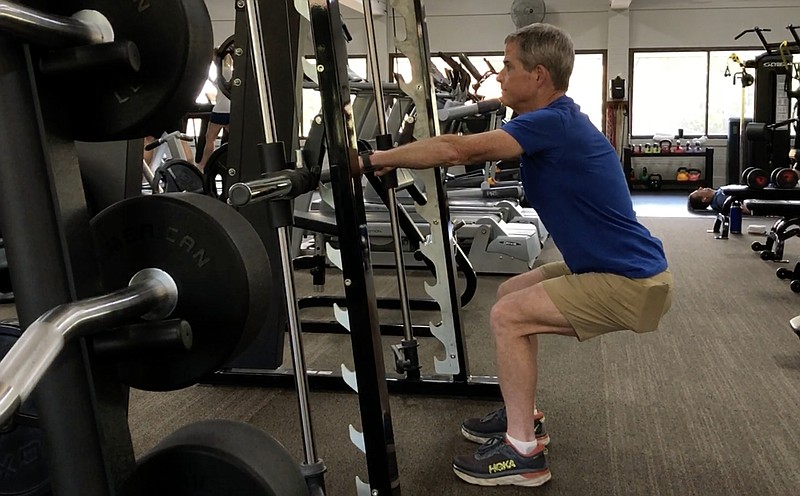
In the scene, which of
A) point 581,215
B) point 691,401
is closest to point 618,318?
point 581,215

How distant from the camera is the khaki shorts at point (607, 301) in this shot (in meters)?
1.99

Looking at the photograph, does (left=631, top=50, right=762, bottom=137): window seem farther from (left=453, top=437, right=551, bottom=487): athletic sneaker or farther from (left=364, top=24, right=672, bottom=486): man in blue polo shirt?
(left=453, top=437, right=551, bottom=487): athletic sneaker

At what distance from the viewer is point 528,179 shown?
82.3 inches

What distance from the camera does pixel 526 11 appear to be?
10.7m

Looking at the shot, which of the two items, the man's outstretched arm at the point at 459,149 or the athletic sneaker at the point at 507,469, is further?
the athletic sneaker at the point at 507,469

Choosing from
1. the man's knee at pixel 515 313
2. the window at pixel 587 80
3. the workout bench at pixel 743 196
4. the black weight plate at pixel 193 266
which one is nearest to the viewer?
the black weight plate at pixel 193 266

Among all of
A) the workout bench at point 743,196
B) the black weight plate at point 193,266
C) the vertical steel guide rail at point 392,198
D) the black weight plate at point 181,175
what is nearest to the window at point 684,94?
the workout bench at point 743,196

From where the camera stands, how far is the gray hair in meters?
2.05

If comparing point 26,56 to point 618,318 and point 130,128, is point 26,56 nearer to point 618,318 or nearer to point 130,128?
point 130,128

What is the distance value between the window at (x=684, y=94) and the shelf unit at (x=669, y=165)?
0.59 m

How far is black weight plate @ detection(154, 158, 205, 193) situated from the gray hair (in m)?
2.98

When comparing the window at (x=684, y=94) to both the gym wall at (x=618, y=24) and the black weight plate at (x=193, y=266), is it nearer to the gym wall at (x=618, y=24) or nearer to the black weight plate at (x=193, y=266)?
the gym wall at (x=618, y=24)

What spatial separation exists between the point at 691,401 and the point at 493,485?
1.02 m

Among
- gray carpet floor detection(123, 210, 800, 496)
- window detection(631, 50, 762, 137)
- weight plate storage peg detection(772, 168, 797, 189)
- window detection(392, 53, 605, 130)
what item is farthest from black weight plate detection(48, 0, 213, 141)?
window detection(631, 50, 762, 137)
